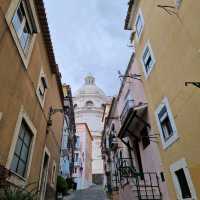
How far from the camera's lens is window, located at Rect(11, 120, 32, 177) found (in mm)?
6871

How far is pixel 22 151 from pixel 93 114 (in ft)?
160

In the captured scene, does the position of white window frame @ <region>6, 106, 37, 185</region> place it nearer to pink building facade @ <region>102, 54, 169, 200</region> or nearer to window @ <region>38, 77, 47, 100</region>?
window @ <region>38, 77, 47, 100</region>

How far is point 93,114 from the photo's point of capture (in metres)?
56.3

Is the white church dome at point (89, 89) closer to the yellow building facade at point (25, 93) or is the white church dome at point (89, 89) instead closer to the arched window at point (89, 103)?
the arched window at point (89, 103)

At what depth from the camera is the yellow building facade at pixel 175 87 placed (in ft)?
19.8

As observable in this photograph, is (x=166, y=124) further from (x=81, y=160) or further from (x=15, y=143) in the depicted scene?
(x=81, y=160)

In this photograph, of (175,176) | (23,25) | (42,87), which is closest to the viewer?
(175,176)

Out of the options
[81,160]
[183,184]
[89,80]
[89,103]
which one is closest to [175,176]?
[183,184]

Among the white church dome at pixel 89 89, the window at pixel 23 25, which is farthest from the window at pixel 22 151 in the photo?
the white church dome at pixel 89 89

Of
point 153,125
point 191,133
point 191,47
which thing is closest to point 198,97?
point 191,133

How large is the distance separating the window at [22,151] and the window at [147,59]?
6278mm

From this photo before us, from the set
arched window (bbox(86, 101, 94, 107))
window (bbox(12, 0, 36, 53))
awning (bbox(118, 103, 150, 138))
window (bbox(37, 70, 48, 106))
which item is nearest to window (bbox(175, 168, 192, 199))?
awning (bbox(118, 103, 150, 138))

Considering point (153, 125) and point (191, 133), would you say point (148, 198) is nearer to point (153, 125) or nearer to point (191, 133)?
point (153, 125)

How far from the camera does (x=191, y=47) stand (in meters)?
6.19
